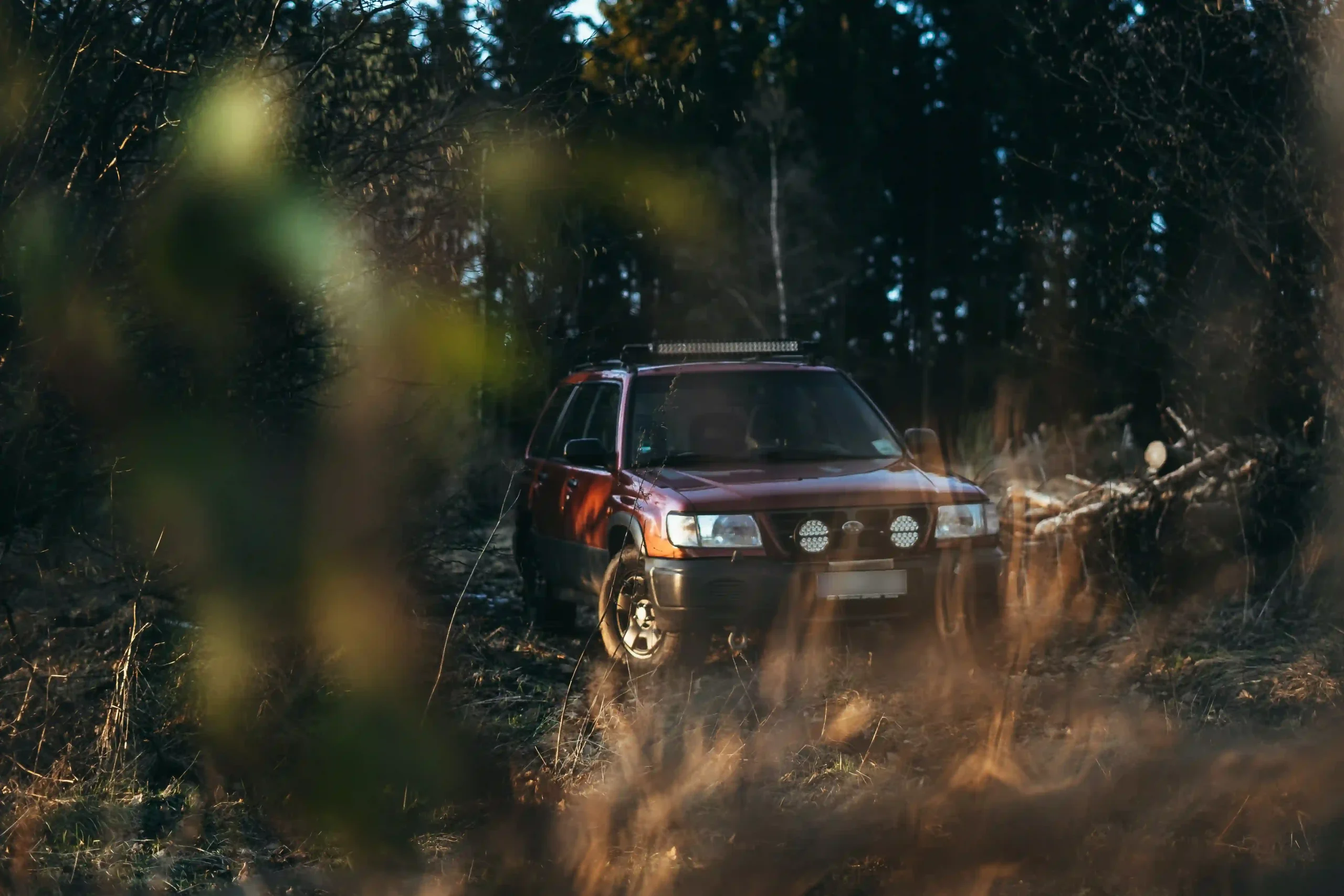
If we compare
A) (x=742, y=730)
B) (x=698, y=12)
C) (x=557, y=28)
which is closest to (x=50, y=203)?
(x=557, y=28)

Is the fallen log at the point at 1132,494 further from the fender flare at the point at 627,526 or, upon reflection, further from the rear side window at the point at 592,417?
the fender flare at the point at 627,526

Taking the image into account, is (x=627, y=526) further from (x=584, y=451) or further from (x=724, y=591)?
(x=724, y=591)

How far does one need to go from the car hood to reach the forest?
855 mm

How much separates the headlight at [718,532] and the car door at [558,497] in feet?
5.50

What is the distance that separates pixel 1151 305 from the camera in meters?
12.9

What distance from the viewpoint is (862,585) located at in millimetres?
7855

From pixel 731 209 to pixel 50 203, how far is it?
78.0 feet

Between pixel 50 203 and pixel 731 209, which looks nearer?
pixel 50 203

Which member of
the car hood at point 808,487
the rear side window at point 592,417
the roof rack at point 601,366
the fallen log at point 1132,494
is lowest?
the fallen log at point 1132,494

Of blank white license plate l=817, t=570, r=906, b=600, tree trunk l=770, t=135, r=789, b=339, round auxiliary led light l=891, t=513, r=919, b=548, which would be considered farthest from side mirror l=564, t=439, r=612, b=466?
tree trunk l=770, t=135, r=789, b=339

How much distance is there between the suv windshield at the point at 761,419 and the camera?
359 inches

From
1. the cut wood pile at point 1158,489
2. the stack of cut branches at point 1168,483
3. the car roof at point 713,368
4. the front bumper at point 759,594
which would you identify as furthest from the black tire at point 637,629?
the stack of cut branches at point 1168,483

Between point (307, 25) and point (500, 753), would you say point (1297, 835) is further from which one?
point (307, 25)

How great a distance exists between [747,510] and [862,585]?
2.27ft
